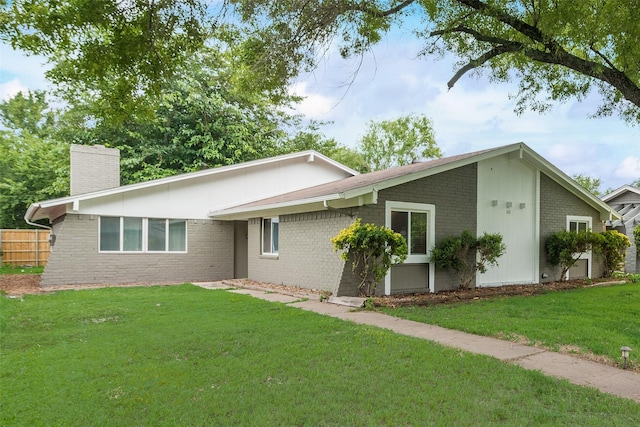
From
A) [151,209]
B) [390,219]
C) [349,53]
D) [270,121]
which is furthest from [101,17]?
[270,121]

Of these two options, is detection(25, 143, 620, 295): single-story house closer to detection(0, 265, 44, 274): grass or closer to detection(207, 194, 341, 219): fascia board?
detection(207, 194, 341, 219): fascia board

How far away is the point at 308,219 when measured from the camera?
11.4 metres

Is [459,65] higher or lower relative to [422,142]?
lower

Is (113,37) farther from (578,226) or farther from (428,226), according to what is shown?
(578,226)

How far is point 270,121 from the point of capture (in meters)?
27.4

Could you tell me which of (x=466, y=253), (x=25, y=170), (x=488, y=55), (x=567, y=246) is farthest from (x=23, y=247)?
(x=567, y=246)

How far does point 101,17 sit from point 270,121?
2268 cm

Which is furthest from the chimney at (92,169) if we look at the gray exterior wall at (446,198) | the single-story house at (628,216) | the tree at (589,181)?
the tree at (589,181)

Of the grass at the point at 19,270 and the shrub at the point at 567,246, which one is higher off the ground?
the shrub at the point at 567,246

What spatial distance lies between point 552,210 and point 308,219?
8321mm

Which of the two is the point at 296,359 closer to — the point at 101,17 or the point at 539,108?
the point at 101,17

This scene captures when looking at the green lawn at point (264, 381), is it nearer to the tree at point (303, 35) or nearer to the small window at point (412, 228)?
the tree at point (303, 35)

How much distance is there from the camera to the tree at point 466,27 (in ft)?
23.0

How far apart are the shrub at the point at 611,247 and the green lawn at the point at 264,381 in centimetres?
1085
